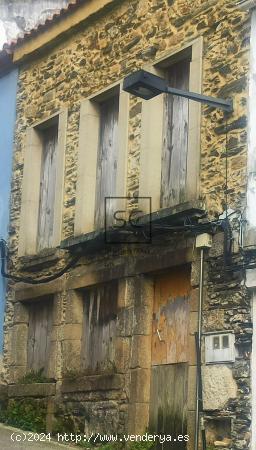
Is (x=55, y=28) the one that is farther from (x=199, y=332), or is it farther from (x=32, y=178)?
(x=199, y=332)

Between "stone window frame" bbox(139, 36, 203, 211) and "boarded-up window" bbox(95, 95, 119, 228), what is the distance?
2.92 ft

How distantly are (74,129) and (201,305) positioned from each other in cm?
392

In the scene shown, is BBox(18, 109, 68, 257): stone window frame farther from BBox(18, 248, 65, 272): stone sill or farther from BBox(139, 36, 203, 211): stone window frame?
BBox(139, 36, 203, 211): stone window frame

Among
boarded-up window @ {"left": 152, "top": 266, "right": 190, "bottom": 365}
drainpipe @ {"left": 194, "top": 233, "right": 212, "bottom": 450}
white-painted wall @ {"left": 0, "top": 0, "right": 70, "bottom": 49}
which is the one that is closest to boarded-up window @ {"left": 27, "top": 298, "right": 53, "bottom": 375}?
boarded-up window @ {"left": 152, "top": 266, "right": 190, "bottom": 365}

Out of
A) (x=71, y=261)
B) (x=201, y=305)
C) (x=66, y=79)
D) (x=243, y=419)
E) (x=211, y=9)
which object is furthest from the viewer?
(x=66, y=79)

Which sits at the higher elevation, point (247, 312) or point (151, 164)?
point (151, 164)

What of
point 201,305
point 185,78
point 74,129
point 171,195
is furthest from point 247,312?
point 74,129

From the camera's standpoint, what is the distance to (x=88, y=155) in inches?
485

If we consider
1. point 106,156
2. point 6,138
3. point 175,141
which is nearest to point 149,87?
point 175,141

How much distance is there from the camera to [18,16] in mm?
20734

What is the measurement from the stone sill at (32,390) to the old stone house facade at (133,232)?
0.07 feet

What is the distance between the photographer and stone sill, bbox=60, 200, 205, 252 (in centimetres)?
1009

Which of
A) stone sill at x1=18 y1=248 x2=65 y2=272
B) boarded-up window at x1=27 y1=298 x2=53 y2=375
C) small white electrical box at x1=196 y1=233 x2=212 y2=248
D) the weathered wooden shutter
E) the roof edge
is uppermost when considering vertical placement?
the roof edge

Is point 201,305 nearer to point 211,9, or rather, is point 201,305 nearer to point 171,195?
point 171,195
